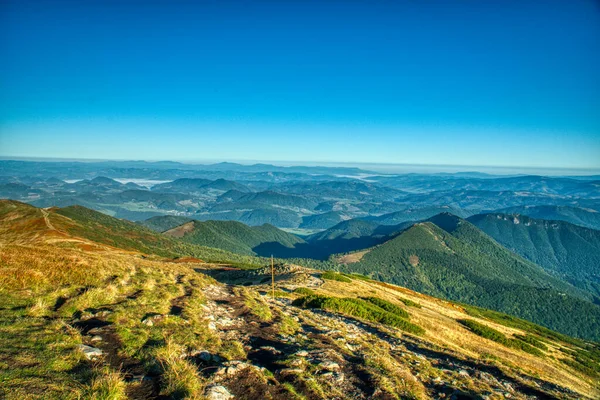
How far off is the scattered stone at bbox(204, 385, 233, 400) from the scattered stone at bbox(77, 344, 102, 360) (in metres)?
3.93

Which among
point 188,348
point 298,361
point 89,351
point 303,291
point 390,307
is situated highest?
point 89,351

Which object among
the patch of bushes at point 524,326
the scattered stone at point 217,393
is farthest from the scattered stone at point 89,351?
the patch of bushes at point 524,326

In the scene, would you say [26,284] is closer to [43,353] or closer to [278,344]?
[43,353]

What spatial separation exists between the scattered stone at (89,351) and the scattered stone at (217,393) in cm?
393

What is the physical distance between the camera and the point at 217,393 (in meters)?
8.16

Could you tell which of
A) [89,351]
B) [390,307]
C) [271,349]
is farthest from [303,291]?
[89,351]

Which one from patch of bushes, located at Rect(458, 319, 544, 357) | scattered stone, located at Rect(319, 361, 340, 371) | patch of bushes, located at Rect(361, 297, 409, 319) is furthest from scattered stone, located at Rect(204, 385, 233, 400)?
patch of bushes, located at Rect(458, 319, 544, 357)

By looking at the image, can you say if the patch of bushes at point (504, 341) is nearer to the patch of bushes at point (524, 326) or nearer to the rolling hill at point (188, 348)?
the rolling hill at point (188, 348)

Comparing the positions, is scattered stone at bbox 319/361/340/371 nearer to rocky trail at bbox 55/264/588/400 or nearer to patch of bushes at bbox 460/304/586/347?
rocky trail at bbox 55/264/588/400

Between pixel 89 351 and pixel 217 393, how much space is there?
4.55 metres

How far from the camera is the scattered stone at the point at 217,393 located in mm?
7969

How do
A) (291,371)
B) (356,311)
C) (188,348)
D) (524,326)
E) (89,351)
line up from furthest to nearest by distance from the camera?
(524,326) → (356,311) → (188,348) → (291,371) → (89,351)

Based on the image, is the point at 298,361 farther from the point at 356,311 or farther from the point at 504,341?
the point at 504,341

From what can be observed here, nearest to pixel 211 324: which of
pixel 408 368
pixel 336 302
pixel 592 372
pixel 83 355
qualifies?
pixel 83 355
